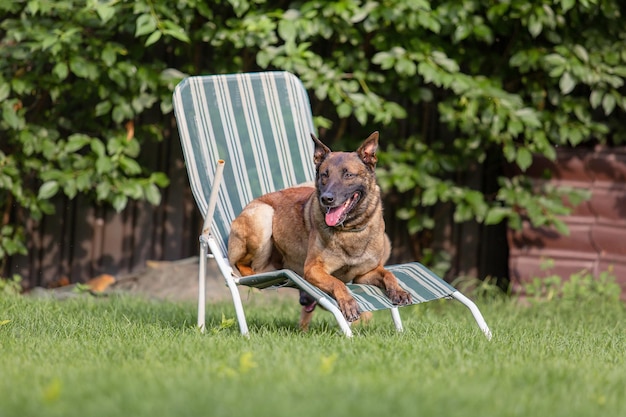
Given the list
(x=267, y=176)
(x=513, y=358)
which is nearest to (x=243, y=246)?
(x=267, y=176)

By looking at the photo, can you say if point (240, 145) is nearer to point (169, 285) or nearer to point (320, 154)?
point (320, 154)

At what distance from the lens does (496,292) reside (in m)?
7.55

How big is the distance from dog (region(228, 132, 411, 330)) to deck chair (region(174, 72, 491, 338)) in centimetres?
15

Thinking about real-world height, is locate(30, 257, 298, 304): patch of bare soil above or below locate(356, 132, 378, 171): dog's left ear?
below

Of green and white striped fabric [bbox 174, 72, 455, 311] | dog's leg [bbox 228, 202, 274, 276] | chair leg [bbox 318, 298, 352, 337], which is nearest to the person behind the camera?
chair leg [bbox 318, 298, 352, 337]

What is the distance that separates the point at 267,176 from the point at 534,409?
2751 mm

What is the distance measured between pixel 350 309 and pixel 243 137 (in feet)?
5.03

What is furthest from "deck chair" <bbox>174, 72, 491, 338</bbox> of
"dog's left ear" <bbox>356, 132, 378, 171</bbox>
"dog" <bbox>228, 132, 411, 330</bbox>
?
"dog's left ear" <bbox>356, 132, 378, 171</bbox>

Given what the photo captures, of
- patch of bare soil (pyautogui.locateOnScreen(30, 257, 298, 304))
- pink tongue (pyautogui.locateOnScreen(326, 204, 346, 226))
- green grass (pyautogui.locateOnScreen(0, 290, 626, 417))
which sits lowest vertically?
patch of bare soil (pyautogui.locateOnScreen(30, 257, 298, 304))

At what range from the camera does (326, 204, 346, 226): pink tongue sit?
4.67 meters

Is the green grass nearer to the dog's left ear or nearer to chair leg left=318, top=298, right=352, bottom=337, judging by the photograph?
chair leg left=318, top=298, right=352, bottom=337

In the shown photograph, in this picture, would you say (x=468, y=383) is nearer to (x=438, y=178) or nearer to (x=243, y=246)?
(x=243, y=246)

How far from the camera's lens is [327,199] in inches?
181

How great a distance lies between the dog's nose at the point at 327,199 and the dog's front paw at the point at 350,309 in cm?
46
